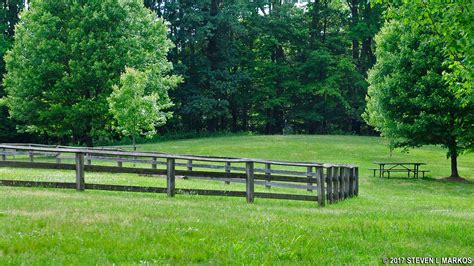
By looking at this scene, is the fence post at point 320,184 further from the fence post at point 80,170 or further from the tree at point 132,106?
the tree at point 132,106

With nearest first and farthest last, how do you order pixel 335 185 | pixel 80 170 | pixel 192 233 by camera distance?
pixel 192 233, pixel 80 170, pixel 335 185

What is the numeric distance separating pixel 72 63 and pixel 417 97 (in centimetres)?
Answer: 2742

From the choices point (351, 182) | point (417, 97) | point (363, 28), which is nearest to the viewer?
point (351, 182)

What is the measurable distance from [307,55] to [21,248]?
7042 centimetres

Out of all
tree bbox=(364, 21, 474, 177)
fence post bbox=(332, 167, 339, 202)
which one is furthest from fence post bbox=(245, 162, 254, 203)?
tree bbox=(364, 21, 474, 177)

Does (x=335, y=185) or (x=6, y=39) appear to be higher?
(x=6, y=39)

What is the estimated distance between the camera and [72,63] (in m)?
42.4

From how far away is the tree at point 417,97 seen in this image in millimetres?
31453

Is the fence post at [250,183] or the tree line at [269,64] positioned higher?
the tree line at [269,64]

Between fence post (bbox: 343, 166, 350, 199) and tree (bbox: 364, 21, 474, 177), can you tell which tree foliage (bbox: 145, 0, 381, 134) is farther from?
fence post (bbox: 343, 166, 350, 199)

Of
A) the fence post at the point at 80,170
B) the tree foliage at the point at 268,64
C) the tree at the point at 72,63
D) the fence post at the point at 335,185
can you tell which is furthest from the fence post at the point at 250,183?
the tree foliage at the point at 268,64

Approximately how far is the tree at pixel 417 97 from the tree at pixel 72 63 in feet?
65.3

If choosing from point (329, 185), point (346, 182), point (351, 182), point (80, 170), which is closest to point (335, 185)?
point (329, 185)

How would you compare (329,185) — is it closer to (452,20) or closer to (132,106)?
(452,20)
